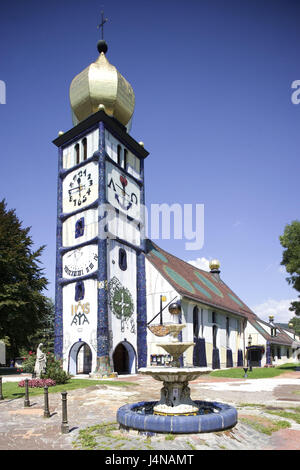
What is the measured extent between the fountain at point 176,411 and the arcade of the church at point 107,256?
15.4m

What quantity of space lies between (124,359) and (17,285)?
9.99m

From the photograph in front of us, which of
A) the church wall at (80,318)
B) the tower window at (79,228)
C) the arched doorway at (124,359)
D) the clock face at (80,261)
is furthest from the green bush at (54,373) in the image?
the tower window at (79,228)

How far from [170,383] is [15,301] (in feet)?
72.8

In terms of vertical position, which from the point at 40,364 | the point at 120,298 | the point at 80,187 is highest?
the point at 80,187

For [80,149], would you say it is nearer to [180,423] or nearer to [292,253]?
[292,253]

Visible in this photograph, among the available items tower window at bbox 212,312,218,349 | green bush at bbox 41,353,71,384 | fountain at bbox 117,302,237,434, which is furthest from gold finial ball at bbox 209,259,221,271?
fountain at bbox 117,302,237,434

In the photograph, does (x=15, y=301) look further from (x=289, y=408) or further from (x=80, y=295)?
(x=289, y=408)

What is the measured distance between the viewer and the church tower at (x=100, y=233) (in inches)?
1022

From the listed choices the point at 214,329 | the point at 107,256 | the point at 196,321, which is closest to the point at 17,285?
the point at 107,256

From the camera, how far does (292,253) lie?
30703mm

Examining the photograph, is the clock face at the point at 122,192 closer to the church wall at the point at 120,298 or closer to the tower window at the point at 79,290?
the church wall at the point at 120,298

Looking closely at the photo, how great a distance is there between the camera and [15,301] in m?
28.6
